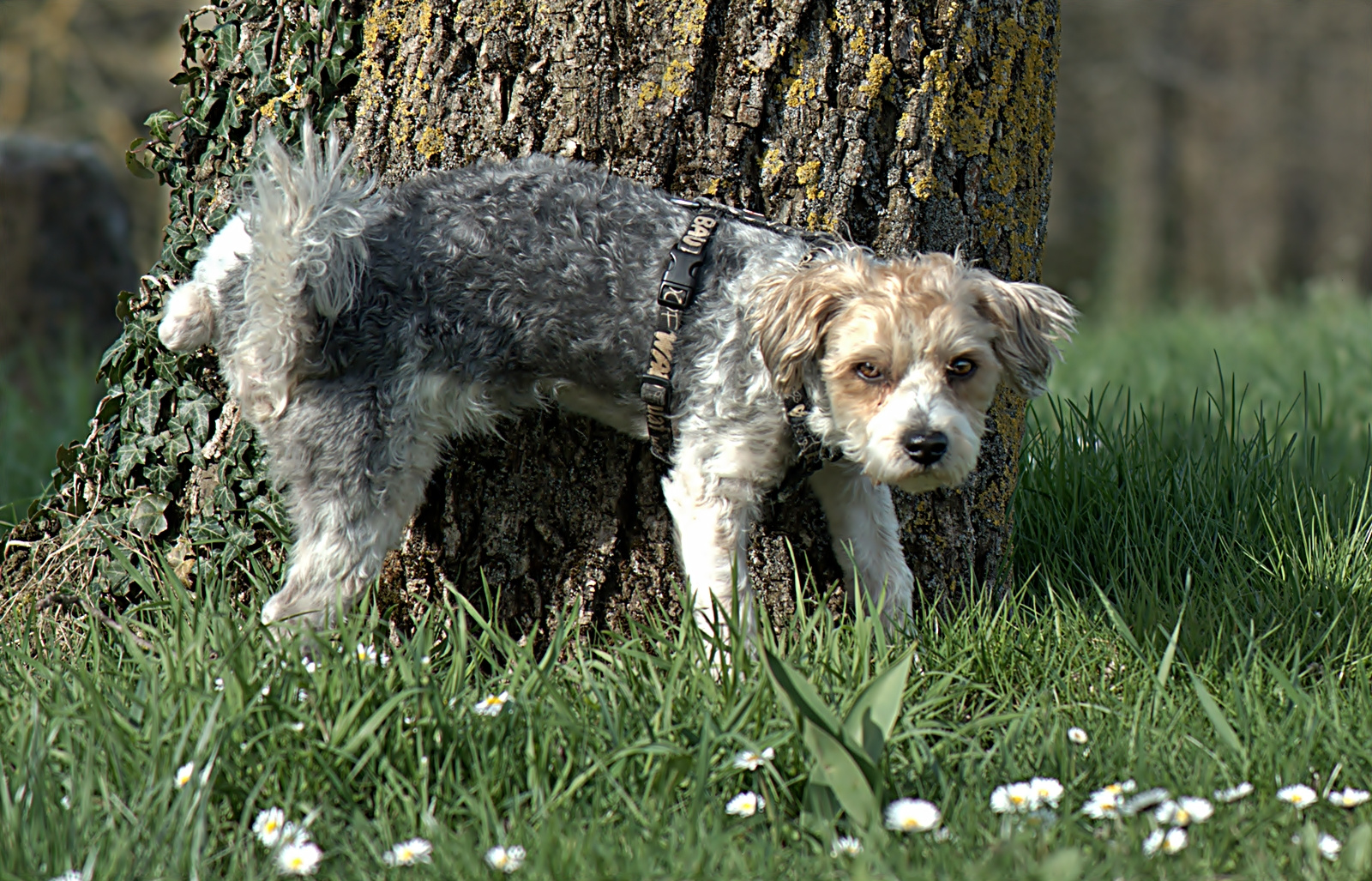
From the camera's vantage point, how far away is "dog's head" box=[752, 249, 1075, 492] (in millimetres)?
2984

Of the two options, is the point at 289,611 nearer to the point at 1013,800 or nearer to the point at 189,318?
the point at 189,318

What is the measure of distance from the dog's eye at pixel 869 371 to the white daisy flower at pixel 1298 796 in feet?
4.17

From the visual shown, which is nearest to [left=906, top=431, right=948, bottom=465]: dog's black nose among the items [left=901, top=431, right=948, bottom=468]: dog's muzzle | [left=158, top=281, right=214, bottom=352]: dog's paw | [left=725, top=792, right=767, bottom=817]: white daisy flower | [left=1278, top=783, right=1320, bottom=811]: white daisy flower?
[left=901, top=431, right=948, bottom=468]: dog's muzzle

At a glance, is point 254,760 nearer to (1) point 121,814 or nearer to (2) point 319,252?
(1) point 121,814

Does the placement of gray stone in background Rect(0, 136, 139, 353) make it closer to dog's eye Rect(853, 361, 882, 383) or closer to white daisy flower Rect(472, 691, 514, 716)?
white daisy flower Rect(472, 691, 514, 716)

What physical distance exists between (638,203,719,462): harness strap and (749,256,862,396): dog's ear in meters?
0.20

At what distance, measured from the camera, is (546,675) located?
2.91 metres

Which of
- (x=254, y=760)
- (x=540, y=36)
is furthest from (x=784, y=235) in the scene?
(x=254, y=760)

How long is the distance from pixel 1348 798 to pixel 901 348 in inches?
53.5

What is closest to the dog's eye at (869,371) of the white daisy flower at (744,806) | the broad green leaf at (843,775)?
the broad green leaf at (843,775)

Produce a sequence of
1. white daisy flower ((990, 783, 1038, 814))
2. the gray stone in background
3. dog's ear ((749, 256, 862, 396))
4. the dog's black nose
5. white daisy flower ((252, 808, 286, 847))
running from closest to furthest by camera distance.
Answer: white daisy flower ((252, 808, 286, 847)), white daisy flower ((990, 783, 1038, 814)), the dog's black nose, dog's ear ((749, 256, 862, 396)), the gray stone in background

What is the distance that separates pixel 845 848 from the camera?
247 centimetres

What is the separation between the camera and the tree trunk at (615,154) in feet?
11.3

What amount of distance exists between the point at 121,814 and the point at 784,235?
2.07 m
